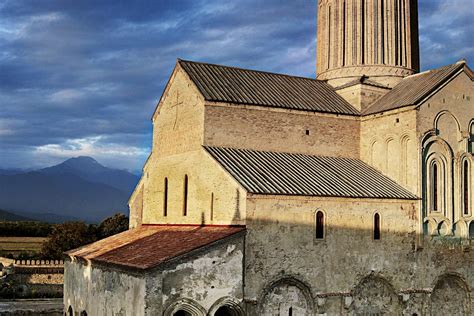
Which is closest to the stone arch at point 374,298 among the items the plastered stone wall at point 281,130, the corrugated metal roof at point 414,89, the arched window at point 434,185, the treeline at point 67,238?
the arched window at point 434,185

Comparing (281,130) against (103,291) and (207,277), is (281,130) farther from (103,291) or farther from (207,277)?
(103,291)

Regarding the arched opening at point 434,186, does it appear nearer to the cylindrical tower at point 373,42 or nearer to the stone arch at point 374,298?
the stone arch at point 374,298

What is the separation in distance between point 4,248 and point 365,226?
56187 mm

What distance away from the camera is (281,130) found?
23703 millimetres

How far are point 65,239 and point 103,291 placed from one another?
114 feet

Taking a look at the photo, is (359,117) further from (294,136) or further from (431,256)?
(431,256)

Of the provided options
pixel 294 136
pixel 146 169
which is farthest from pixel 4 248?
pixel 294 136

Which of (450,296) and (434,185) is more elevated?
(434,185)

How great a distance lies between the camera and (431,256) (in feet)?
73.5

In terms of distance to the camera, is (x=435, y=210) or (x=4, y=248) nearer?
(x=435, y=210)

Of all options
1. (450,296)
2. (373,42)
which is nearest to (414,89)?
(373,42)

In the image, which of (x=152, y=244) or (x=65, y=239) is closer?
(x=152, y=244)

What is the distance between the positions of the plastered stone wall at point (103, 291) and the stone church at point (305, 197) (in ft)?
0.29

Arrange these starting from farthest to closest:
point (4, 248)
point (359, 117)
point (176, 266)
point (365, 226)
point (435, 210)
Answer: point (4, 248) < point (359, 117) < point (435, 210) < point (365, 226) < point (176, 266)
